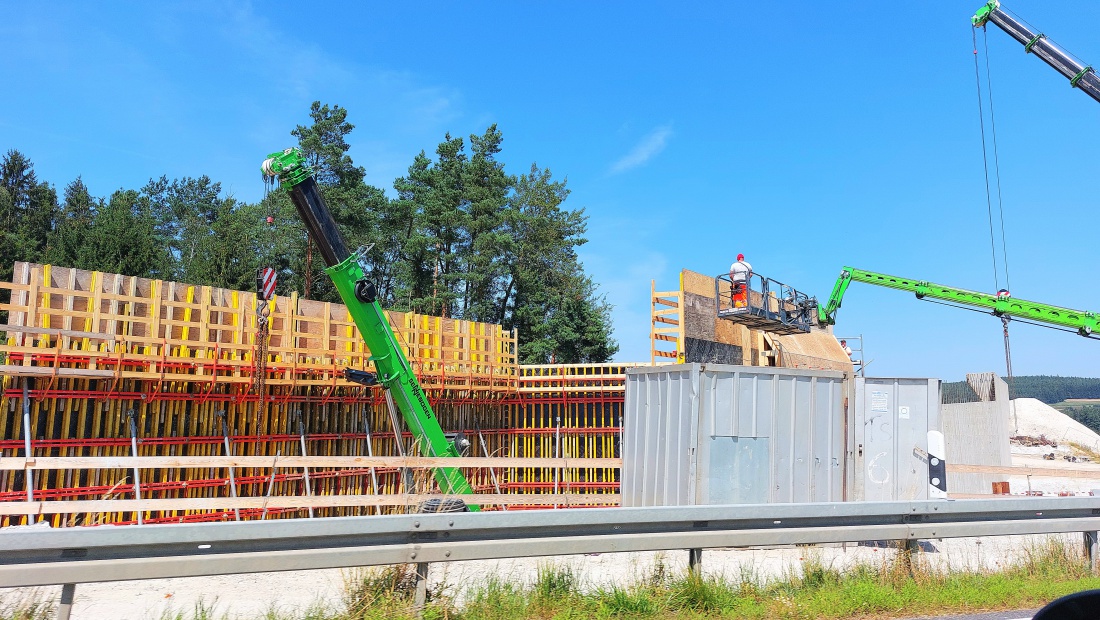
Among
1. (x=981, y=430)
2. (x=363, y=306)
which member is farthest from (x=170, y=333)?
(x=981, y=430)

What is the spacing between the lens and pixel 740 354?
786 inches

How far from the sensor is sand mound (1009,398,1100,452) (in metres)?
59.2

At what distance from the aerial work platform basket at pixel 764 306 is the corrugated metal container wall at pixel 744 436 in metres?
6.29

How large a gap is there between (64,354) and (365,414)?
20.5 feet

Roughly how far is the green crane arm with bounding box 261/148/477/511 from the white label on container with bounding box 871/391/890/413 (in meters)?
6.09

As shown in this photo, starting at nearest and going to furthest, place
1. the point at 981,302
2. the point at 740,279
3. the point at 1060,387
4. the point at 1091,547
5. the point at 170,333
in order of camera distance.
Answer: the point at 1091,547 < the point at 170,333 < the point at 740,279 < the point at 981,302 < the point at 1060,387

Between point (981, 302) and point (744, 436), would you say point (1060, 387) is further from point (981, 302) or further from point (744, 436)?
point (744, 436)

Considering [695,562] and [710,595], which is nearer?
[710,595]

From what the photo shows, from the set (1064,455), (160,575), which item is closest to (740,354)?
(160,575)

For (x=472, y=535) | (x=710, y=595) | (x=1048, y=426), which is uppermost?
(x=472, y=535)

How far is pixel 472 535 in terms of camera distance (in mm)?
5035

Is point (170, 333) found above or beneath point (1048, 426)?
above

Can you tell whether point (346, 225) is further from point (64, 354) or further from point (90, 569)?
point (90, 569)

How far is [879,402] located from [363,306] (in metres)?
7.95
